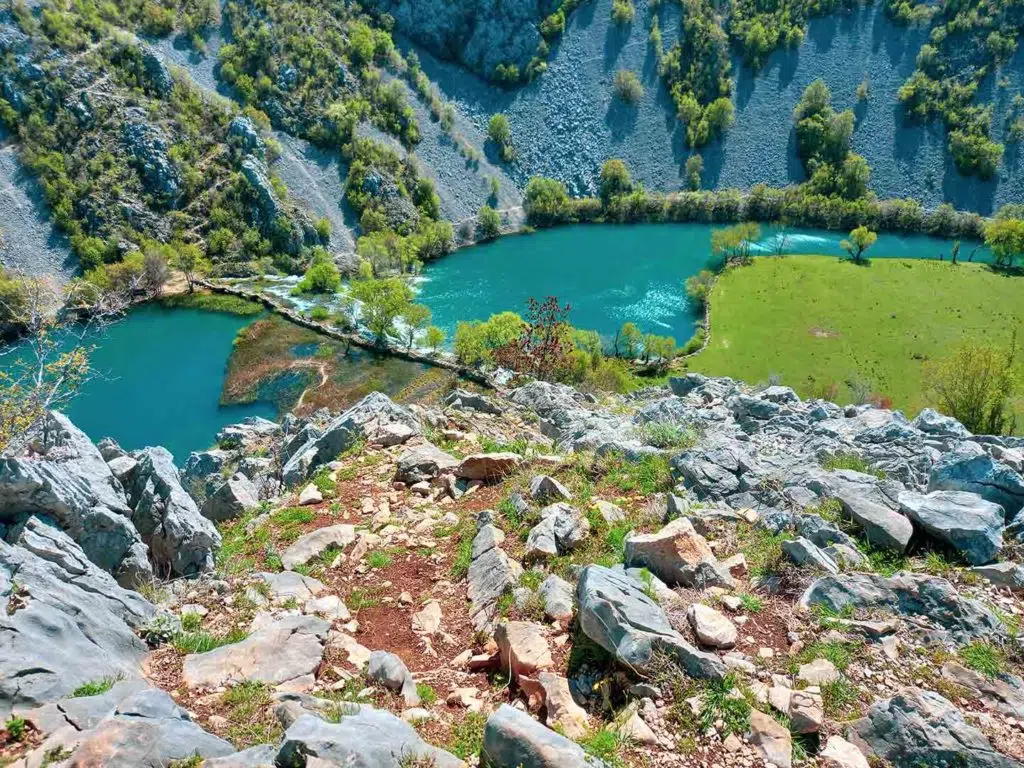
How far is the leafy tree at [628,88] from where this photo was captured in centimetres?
15838

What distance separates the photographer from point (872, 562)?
14.2m

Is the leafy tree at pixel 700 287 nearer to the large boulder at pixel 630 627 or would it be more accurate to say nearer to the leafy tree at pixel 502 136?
the leafy tree at pixel 502 136

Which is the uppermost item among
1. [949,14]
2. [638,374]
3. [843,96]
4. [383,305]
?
[949,14]

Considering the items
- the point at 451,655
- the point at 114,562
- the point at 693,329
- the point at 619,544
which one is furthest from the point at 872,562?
the point at 693,329

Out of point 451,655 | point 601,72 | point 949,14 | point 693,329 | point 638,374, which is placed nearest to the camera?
point 451,655

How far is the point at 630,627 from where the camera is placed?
11.4 m

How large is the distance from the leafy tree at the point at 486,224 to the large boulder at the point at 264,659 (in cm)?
12462

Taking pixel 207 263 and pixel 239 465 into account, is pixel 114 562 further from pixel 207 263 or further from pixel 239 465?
pixel 207 263

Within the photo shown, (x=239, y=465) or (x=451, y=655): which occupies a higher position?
(x=451, y=655)

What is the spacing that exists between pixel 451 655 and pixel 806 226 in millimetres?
146794

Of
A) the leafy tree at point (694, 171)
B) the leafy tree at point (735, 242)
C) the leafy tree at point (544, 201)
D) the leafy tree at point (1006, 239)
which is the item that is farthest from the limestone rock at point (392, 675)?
the leafy tree at point (694, 171)

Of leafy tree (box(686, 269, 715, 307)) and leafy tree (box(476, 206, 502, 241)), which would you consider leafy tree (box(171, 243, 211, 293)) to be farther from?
leafy tree (box(686, 269, 715, 307))

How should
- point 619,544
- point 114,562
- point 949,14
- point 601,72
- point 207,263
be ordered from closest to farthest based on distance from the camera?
point 619,544
point 114,562
point 207,263
point 949,14
point 601,72

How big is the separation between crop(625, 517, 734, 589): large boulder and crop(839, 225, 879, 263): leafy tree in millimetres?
119292
